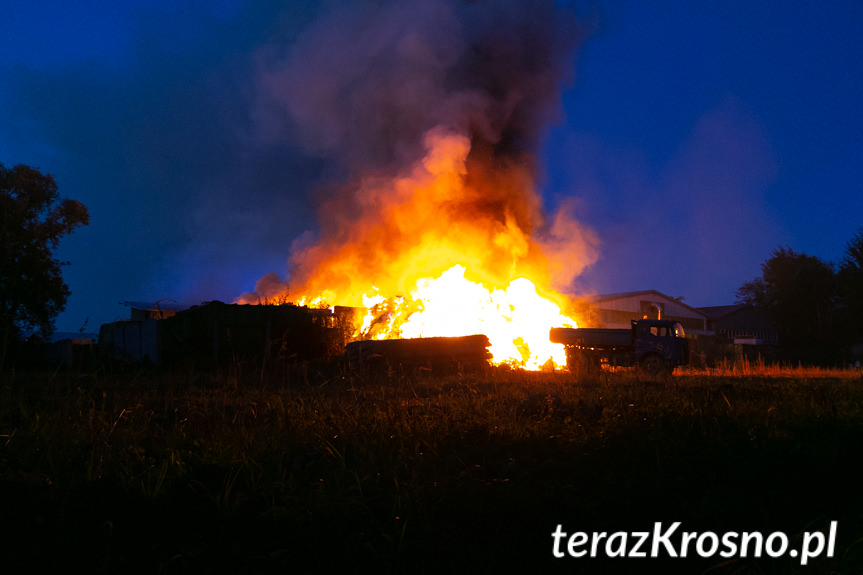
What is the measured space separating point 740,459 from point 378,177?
20.2m

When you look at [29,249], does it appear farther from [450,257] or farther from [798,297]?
[798,297]

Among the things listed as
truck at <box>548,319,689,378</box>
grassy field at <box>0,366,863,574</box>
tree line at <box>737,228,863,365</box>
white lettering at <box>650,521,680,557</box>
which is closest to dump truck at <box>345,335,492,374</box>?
truck at <box>548,319,689,378</box>

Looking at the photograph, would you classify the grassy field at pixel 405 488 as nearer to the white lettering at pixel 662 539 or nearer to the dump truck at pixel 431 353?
the white lettering at pixel 662 539

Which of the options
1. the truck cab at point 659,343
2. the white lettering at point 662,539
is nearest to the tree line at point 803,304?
the truck cab at point 659,343

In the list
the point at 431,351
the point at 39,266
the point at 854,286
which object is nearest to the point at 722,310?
the point at 854,286

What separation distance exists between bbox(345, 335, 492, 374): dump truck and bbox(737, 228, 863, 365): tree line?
32.2m

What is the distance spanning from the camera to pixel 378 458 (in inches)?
174

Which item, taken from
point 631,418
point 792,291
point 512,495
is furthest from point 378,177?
point 792,291

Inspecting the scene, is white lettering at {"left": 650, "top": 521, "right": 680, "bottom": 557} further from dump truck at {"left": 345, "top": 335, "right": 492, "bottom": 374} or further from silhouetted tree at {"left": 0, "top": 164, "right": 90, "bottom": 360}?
silhouetted tree at {"left": 0, "top": 164, "right": 90, "bottom": 360}

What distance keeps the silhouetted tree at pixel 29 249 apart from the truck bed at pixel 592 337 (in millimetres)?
27707

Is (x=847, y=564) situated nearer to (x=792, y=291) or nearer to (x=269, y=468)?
(x=269, y=468)

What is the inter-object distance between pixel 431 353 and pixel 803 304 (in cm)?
5145

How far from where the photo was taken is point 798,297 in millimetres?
52906

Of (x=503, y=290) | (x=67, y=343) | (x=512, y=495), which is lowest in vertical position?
(x=512, y=495)
